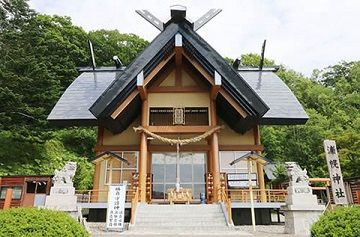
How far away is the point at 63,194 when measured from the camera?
903cm

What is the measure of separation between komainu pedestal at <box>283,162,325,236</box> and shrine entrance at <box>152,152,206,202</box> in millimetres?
5132

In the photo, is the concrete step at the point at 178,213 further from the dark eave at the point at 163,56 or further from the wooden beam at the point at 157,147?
the wooden beam at the point at 157,147

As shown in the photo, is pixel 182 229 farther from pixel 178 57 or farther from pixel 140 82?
pixel 178 57

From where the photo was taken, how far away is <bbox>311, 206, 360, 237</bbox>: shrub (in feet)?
14.7

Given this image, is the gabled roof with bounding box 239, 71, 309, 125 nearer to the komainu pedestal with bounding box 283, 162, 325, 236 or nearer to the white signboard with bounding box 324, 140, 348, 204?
the komainu pedestal with bounding box 283, 162, 325, 236

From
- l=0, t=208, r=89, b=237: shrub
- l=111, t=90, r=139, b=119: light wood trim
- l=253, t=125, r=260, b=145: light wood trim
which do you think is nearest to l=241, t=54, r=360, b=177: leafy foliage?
l=253, t=125, r=260, b=145: light wood trim

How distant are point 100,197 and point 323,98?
28.9 metres

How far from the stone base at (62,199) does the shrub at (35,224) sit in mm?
4424

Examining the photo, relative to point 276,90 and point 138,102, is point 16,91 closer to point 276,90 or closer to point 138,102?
point 138,102

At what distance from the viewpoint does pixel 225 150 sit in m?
14.1

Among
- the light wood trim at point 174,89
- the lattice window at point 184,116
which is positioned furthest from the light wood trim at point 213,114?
the light wood trim at point 174,89

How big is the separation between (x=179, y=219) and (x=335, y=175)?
4.78 m

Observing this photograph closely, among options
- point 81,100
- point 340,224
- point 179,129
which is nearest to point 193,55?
point 179,129

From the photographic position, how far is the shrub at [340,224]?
4.49m
